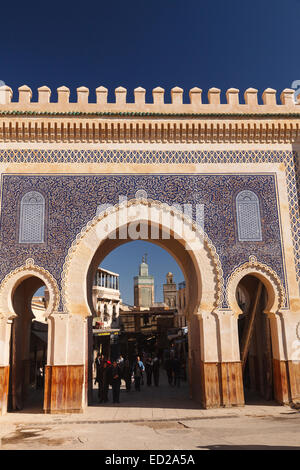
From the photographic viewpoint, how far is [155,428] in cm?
497

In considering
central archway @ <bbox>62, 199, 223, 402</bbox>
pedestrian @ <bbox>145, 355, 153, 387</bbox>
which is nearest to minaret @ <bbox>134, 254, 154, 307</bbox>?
pedestrian @ <bbox>145, 355, 153, 387</bbox>

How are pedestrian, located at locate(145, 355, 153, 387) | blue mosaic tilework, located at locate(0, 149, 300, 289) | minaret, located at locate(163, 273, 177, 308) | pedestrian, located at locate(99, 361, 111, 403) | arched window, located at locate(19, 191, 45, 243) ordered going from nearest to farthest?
arched window, located at locate(19, 191, 45, 243), blue mosaic tilework, located at locate(0, 149, 300, 289), pedestrian, located at locate(99, 361, 111, 403), pedestrian, located at locate(145, 355, 153, 387), minaret, located at locate(163, 273, 177, 308)

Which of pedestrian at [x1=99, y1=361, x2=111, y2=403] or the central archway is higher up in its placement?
the central archway

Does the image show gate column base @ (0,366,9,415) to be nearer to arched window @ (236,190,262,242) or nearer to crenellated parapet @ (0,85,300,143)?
crenellated parapet @ (0,85,300,143)

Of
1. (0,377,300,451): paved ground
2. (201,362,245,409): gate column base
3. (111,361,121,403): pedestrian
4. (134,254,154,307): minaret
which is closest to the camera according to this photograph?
(0,377,300,451): paved ground

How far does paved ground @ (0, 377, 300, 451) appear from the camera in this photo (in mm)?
3959

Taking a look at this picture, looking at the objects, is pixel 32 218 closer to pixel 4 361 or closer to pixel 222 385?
pixel 4 361

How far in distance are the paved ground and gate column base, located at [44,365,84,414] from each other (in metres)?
0.17

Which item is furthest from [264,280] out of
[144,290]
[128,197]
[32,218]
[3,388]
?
[144,290]

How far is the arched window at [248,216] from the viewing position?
6.79 m

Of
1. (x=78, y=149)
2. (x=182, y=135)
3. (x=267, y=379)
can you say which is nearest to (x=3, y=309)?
(x=78, y=149)

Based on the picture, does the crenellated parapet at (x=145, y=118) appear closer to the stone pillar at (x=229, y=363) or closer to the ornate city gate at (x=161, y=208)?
the ornate city gate at (x=161, y=208)

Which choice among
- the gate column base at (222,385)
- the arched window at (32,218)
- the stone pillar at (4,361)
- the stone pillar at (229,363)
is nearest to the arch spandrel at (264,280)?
the stone pillar at (229,363)

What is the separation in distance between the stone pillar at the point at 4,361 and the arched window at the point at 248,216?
411 cm
